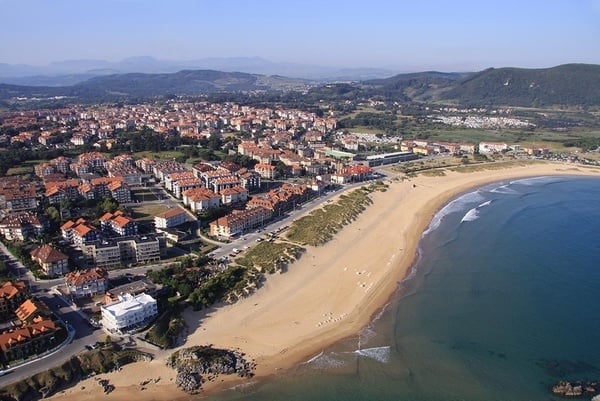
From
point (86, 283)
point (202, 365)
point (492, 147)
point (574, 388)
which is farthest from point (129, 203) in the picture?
point (492, 147)

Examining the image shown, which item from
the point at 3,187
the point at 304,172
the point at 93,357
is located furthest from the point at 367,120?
the point at 93,357

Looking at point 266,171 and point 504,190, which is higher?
point 266,171

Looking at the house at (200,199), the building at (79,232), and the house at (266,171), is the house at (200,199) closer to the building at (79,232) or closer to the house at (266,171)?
the building at (79,232)

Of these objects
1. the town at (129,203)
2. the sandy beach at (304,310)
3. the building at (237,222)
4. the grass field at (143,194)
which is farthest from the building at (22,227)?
the sandy beach at (304,310)

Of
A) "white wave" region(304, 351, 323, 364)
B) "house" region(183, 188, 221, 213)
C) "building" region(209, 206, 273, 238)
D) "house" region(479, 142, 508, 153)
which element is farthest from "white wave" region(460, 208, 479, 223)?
"house" region(479, 142, 508, 153)

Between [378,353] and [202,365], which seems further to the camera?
[378,353]

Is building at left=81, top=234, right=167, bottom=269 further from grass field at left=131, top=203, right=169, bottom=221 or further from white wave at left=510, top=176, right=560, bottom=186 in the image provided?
white wave at left=510, top=176, right=560, bottom=186

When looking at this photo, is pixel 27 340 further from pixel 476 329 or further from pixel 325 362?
pixel 476 329
